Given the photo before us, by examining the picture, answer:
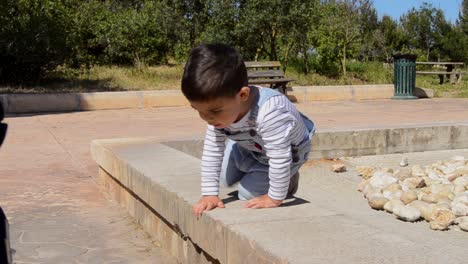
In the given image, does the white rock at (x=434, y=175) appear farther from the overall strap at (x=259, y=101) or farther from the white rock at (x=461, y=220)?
the overall strap at (x=259, y=101)

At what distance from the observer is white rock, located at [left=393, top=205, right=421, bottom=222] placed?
4.49 meters

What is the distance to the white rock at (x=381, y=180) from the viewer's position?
569 cm

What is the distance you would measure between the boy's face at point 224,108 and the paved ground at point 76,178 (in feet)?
3.53

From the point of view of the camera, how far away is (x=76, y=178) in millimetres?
6172

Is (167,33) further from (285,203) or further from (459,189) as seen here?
(285,203)

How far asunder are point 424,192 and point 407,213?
1.00 metres

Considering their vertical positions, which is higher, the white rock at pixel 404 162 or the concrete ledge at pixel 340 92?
the white rock at pixel 404 162

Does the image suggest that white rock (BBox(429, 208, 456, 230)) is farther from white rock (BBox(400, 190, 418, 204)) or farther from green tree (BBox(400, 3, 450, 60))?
green tree (BBox(400, 3, 450, 60))

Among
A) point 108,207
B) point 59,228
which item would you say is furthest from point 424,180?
point 59,228

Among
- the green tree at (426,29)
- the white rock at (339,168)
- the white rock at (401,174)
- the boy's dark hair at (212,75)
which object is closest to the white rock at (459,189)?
the white rock at (401,174)

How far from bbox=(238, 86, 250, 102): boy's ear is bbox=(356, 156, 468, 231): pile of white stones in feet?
5.51

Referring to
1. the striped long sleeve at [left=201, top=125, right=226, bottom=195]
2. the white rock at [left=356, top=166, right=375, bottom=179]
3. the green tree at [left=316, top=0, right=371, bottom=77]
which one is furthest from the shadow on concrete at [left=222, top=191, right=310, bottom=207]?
the green tree at [left=316, top=0, right=371, bottom=77]

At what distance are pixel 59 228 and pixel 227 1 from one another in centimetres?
1359

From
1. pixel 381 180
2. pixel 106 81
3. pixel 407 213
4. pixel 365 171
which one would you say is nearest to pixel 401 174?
pixel 365 171
